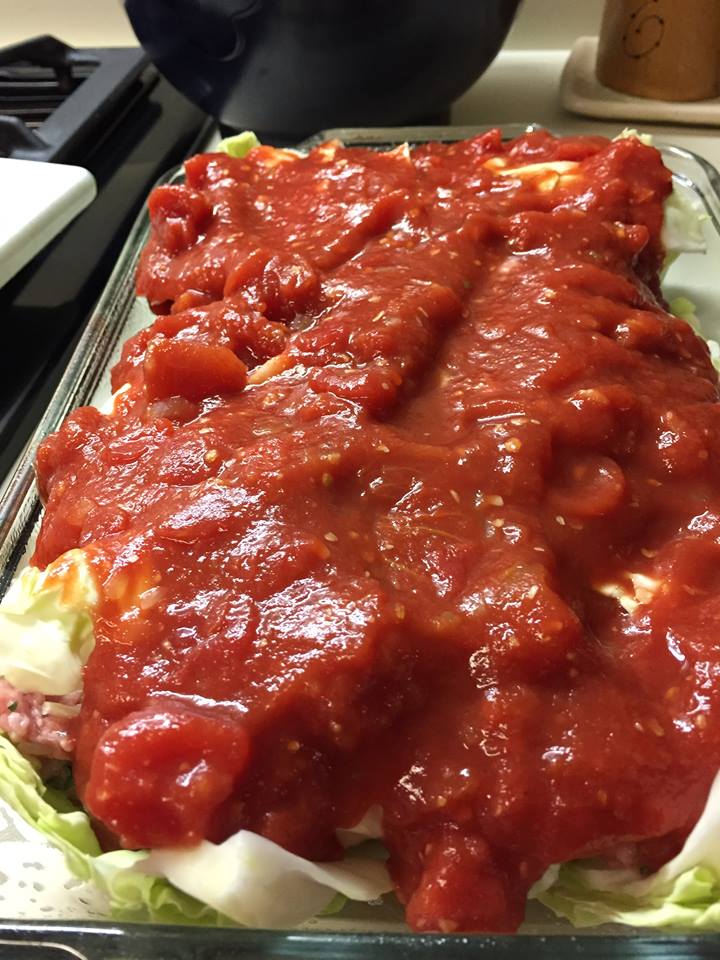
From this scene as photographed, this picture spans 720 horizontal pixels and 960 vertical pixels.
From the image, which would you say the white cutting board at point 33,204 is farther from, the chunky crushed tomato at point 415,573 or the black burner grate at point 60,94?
the chunky crushed tomato at point 415,573

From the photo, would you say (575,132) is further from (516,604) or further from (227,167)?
(516,604)

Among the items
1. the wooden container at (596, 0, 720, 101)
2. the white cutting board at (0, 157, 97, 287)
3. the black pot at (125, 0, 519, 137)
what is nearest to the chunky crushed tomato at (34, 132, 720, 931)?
the white cutting board at (0, 157, 97, 287)

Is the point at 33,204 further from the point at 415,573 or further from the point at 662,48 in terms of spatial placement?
the point at 662,48

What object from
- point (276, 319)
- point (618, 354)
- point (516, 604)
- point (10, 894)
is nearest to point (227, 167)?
point (276, 319)

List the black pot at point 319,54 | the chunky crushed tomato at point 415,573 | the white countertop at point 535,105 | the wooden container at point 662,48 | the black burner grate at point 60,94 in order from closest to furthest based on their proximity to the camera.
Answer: the chunky crushed tomato at point 415,573 < the black pot at point 319,54 < the black burner grate at point 60,94 < the wooden container at point 662,48 < the white countertop at point 535,105

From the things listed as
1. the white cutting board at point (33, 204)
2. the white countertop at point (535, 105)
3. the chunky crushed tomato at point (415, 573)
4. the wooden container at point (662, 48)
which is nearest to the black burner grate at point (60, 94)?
the white cutting board at point (33, 204)

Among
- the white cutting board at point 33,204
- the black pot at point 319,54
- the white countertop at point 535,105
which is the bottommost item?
the white countertop at point 535,105

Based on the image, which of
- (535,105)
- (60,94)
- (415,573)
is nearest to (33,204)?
(60,94)
